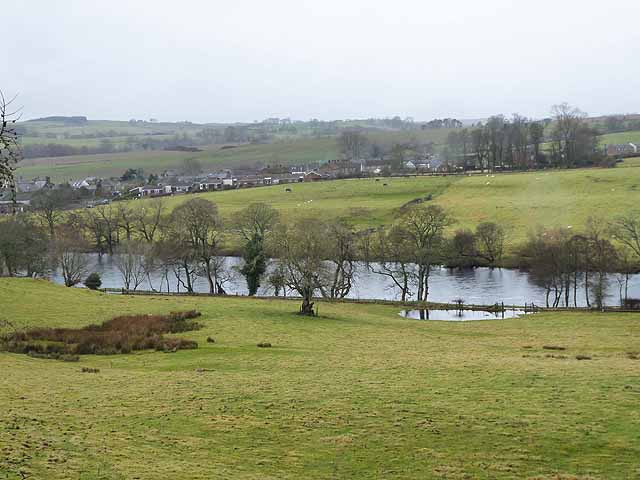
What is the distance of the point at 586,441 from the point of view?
19.8m

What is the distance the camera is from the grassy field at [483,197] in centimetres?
9888

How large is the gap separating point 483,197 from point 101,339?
3530 inches

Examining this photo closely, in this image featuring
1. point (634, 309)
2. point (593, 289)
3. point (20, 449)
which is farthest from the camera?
point (593, 289)

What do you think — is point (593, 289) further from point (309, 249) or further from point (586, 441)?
point (586, 441)

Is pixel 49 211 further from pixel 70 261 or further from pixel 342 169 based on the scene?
pixel 342 169

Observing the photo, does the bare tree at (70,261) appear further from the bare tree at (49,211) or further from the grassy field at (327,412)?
the grassy field at (327,412)

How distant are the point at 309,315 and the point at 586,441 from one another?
30.3m

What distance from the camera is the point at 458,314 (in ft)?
187

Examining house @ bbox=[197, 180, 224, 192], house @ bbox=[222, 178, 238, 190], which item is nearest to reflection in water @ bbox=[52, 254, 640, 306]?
house @ bbox=[197, 180, 224, 192]

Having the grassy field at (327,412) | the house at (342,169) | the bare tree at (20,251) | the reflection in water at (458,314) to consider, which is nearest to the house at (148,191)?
the house at (342,169)

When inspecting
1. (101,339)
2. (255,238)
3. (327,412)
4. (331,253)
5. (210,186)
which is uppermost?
(210,186)

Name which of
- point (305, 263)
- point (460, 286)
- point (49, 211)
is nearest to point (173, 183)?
point (49, 211)

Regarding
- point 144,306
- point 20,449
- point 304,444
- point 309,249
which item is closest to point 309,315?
point 309,249

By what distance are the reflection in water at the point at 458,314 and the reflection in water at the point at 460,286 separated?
618 cm
